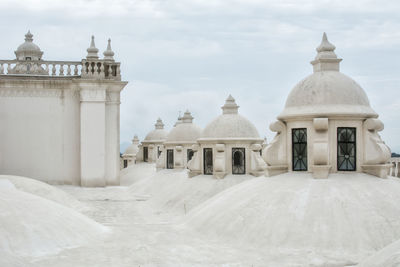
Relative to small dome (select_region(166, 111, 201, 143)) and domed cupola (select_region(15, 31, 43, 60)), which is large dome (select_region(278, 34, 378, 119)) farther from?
domed cupola (select_region(15, 31, 43, 60))

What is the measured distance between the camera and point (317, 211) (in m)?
14.8

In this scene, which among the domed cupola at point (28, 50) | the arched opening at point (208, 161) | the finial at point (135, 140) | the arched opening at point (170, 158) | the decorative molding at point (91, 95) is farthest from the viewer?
the finial at point (135, 140)

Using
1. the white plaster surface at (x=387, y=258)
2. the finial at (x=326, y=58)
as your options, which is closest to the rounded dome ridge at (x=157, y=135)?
the finial at (x=326, y=58)

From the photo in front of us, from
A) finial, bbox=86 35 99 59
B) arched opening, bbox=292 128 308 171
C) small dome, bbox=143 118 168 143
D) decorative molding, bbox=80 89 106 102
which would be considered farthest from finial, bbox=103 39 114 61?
arched opening, bbox=292 128 308 171

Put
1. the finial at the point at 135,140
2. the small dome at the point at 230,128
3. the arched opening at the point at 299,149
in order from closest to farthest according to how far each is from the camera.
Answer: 1. the arched opening at the point at 299,149
2. the small dome at the point at 230,128
3. the finial at the point at 135,140

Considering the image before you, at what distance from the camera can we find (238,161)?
28.4 metres

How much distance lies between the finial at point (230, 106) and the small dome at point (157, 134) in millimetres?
18463

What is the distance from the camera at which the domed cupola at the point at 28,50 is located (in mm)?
40031

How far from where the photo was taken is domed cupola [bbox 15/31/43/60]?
131 ft

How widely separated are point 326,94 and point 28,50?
28.1 meters

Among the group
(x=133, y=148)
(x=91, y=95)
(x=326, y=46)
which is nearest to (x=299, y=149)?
(x=326, y=46)

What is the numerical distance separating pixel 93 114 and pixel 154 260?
1771 cm

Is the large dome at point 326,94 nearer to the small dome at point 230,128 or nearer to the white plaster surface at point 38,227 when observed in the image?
the white plaster surface at point 38,227

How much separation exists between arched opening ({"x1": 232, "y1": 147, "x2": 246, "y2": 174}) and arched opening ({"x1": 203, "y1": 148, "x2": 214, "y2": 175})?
123 centimetres
